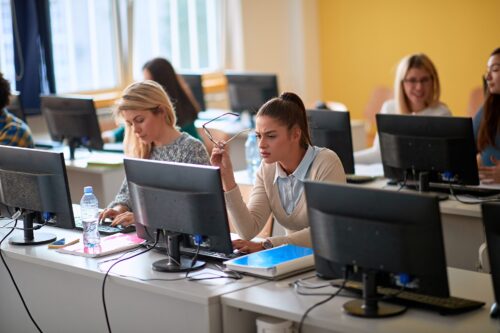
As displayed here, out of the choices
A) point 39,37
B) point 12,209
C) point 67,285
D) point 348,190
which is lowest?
point 67,285

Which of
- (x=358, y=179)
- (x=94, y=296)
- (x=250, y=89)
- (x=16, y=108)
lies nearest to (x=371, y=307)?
(x=94, y=296)

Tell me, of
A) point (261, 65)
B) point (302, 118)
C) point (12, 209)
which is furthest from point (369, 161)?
point (261, 65)

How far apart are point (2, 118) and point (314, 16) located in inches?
178

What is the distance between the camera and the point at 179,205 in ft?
9.27

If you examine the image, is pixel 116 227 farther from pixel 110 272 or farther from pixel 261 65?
pixel 261 65

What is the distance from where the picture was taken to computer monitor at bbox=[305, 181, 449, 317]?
2207 millimetres

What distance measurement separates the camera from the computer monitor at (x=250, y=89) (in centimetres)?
654

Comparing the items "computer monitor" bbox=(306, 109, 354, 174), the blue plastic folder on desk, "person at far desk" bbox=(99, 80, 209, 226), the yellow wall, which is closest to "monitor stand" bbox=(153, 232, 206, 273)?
the blue plastic folder on desk

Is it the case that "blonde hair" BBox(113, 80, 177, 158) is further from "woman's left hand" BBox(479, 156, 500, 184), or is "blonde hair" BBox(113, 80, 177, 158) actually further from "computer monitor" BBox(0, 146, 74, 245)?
"woman's left hand" BBox(479, 156, 500, 184)

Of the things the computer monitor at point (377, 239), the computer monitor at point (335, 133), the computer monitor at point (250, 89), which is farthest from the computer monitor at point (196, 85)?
the computer monitor at point (377, 239)

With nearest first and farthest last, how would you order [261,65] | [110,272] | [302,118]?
[110,272]
[302,118]
[261,65]

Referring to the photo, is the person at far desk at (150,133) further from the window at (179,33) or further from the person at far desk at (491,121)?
the window at (179,33)

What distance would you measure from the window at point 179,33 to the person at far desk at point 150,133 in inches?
145

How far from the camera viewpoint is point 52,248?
130 inches
